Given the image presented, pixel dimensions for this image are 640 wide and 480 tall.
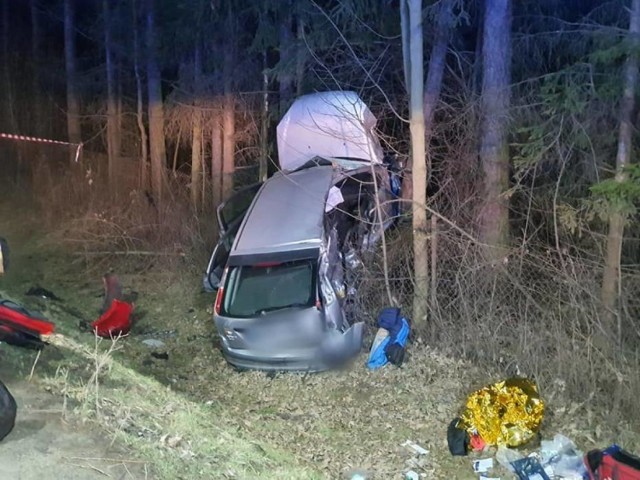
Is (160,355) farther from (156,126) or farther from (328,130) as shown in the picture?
(156,126)

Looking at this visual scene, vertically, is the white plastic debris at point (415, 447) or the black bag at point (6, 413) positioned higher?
the black bag at point (6, 413)

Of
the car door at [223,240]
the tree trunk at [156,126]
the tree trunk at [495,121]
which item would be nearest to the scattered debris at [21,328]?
the car door at [223,240]

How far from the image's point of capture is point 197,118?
15070 mm

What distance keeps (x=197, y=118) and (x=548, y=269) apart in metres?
9.53

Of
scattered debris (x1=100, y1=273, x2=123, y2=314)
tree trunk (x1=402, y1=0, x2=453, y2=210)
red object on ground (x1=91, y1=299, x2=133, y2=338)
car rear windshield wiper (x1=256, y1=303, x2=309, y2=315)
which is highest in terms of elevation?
tree trunk (x1=402, y1=0, x2=453, y2=210)

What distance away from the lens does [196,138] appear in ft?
50.8

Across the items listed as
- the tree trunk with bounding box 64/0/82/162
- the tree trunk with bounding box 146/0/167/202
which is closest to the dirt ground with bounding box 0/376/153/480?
the tree trunk with bounding box 146/0/167/202

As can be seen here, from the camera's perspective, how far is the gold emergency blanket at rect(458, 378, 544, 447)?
613 centimetres

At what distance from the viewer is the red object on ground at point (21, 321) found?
693cm

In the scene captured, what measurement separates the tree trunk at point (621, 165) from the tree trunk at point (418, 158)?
2263mm

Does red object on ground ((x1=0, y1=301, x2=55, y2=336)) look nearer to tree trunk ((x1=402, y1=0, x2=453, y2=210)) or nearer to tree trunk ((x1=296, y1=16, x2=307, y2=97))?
tree trunk ((x1=402, y1=0, x2=453, y2=210))

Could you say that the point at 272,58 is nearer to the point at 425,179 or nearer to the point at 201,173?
the point at 201,173

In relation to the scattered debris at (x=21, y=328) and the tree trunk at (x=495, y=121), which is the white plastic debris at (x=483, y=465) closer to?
the tree trunk at (x=495, y=121)

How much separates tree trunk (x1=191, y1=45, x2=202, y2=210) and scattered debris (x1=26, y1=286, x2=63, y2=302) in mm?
3651
